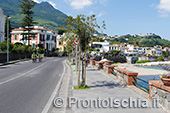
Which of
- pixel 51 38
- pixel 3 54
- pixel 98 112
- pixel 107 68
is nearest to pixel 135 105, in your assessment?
pixel 98 112

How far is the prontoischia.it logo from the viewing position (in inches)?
247

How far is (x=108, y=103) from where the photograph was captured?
21.6 ft

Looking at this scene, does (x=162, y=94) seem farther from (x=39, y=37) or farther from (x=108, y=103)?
(x=39, y=37)

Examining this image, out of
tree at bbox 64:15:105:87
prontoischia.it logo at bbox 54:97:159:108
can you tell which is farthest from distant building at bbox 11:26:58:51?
prontoischia.it logo at bbox 54:97:159:108

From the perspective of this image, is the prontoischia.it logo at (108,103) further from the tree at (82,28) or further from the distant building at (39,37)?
the distant building at (39,37)

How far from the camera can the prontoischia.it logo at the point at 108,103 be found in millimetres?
6277

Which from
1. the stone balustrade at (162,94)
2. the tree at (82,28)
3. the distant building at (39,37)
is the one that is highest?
the distant building at (39,37)

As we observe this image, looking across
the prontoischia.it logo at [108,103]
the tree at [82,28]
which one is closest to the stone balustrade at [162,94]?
the prontoischia.it logo at [108,103]

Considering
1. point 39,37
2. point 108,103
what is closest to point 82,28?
point 108,103

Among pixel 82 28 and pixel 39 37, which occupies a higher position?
pixel 39 37

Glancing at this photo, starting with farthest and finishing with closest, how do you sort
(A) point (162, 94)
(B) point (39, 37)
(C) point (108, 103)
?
(B) point (39, 37), (C) point (108, 103), (A) point (162, 94)

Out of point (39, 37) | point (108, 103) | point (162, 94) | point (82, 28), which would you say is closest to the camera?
point (162, 94)

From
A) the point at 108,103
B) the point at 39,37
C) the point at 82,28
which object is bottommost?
the point at 108,103

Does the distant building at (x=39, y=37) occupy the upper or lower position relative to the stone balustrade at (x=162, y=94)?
upper
